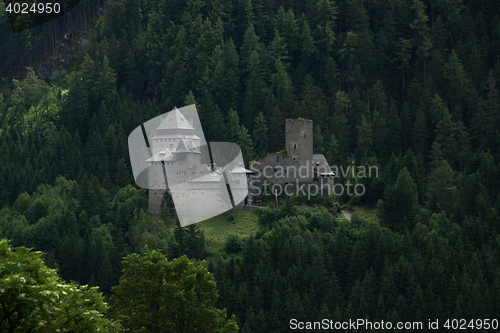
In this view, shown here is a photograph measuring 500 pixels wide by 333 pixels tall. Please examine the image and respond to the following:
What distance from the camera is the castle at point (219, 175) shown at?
69.7m

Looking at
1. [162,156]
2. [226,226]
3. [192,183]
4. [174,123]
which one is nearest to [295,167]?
[226,226]

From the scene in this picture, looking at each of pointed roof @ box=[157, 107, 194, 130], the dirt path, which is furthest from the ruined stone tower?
pointed roof @ box=[157, 107, 194, 130]

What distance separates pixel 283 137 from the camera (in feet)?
289

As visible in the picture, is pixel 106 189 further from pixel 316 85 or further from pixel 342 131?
pixel 316 85

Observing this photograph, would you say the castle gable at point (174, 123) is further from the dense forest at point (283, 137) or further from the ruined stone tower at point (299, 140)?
the ruined stone tower at point (299, 140)

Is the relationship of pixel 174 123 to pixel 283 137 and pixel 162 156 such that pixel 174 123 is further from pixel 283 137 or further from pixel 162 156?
pixel 283 137

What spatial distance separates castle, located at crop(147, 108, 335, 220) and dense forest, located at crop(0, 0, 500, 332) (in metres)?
1.80

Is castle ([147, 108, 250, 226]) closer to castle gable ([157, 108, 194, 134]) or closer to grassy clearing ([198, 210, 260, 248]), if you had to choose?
grassy clearing ([198, 210, 260, 248])

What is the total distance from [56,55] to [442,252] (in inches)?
3123

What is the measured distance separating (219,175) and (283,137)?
1961 cm

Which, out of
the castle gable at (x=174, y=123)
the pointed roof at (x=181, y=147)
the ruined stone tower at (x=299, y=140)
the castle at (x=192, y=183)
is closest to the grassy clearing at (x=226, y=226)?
the castle at (x=192, y=183)

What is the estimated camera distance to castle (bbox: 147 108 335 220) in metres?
69.7

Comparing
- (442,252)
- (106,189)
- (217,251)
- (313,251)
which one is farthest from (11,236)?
(442,252)

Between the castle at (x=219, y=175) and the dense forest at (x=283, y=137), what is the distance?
5.90 ft
